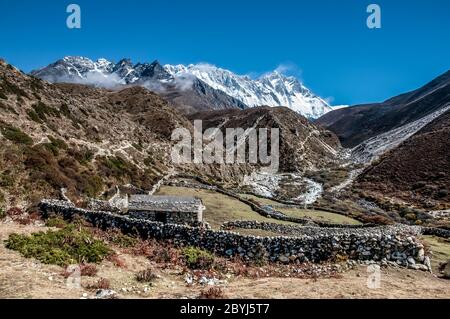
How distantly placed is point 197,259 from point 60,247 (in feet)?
22.3

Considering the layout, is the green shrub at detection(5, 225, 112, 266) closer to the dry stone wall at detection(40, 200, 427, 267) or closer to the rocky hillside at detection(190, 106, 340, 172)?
the dry stone wall at detection(40, 200, 427, 267)

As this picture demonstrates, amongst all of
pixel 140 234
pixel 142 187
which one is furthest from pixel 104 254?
pixel 142 187

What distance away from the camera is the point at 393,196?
9488cm

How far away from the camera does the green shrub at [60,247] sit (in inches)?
726

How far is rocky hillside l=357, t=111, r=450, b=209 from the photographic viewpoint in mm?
90938

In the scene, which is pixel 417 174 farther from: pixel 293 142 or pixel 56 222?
pixel 56 222

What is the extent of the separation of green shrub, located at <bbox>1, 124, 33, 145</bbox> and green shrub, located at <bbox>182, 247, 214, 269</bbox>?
29.0m

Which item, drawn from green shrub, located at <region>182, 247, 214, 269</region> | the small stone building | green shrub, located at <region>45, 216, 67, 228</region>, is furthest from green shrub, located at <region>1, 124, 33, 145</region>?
green shrub, located at <region>182, 247, 214, 269</region>

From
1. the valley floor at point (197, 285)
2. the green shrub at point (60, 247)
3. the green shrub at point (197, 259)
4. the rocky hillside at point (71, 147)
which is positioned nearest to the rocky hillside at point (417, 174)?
the rocky hillside at point (71, 147)

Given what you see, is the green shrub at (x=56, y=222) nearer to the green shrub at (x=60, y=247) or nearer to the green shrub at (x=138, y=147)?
the green shrub at (x=60, y=247)

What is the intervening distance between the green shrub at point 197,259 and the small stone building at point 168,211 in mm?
8494

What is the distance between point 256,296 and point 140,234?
11735 mm
